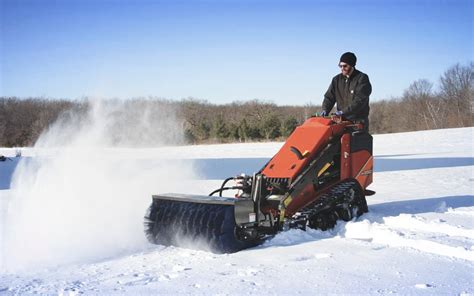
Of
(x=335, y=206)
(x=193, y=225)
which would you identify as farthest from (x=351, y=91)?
(x=193, y=225)

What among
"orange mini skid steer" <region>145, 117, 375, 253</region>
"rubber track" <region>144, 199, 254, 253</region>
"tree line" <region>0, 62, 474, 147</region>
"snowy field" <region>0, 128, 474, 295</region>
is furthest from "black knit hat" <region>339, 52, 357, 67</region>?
"tree line" <region>0, 62, 474, 147</region>

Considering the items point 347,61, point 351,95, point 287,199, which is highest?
point 347,61

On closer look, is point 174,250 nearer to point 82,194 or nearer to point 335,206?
point 335,206

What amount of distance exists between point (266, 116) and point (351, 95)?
37.4m

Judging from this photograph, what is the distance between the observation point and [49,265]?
4.37 meters

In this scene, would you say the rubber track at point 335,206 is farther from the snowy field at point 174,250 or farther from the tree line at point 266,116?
the tree line at point 266,116

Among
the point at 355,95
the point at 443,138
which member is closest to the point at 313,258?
the point at 355,95

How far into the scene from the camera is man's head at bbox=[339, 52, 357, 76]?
6.68 meters

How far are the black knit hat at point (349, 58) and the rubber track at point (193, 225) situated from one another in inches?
121

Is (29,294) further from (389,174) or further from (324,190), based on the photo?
(389,174)

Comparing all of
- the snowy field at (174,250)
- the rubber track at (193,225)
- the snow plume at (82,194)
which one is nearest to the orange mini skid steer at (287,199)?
the rubber track at (193,225)

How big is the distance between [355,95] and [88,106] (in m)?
4.15

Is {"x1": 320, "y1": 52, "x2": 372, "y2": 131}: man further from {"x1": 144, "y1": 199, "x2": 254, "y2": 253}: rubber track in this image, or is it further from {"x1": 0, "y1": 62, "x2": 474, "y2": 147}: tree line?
{"x1": 0, "y1": 62, "x2": 474, "y2": 147}: tree line

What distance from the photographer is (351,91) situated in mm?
6797
